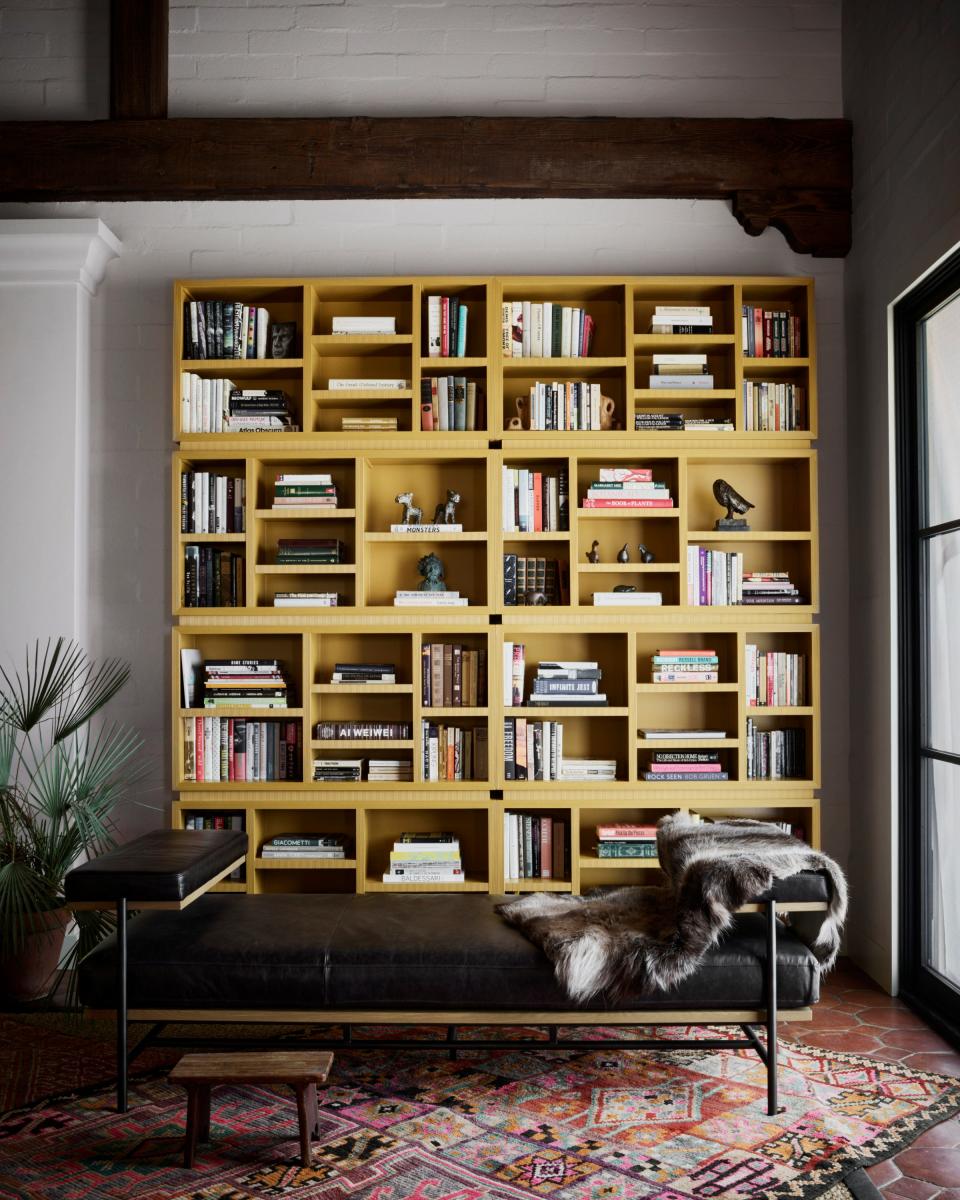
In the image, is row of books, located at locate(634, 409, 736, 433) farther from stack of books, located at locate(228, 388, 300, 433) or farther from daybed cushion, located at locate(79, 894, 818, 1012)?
daybed cushion, located at locate(79, 894, 818, 1012)

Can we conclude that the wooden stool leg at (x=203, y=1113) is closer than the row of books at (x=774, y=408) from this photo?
Yes

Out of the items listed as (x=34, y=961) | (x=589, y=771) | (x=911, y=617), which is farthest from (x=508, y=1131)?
(x=911, y=617)

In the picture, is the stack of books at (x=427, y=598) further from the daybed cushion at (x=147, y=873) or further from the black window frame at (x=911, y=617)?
the black window frame at (x=911, y=617)

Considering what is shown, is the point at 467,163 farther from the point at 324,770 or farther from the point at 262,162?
the point at 324,770

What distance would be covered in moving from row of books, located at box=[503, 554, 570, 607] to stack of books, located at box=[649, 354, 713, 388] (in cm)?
88

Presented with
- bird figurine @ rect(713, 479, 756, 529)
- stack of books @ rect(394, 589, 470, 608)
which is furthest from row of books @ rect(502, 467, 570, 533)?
bird figurine @ rect(713, 479, 756, 529)

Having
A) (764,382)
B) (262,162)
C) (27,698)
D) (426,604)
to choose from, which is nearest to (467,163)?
(262,162)

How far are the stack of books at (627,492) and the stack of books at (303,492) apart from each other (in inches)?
43.9

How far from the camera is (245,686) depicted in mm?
4141

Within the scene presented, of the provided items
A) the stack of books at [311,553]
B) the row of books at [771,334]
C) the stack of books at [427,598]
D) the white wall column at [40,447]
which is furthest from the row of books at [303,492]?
the row of books at [771,334]


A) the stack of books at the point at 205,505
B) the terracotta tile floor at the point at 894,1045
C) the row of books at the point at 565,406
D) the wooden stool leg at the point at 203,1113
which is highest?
the row of books at the point at 565,406

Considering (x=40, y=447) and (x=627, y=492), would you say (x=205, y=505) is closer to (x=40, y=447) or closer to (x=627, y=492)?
(x=40, y=447)

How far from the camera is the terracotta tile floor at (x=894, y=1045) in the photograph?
2434 millimetres

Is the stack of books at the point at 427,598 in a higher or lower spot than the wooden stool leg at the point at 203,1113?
higher
